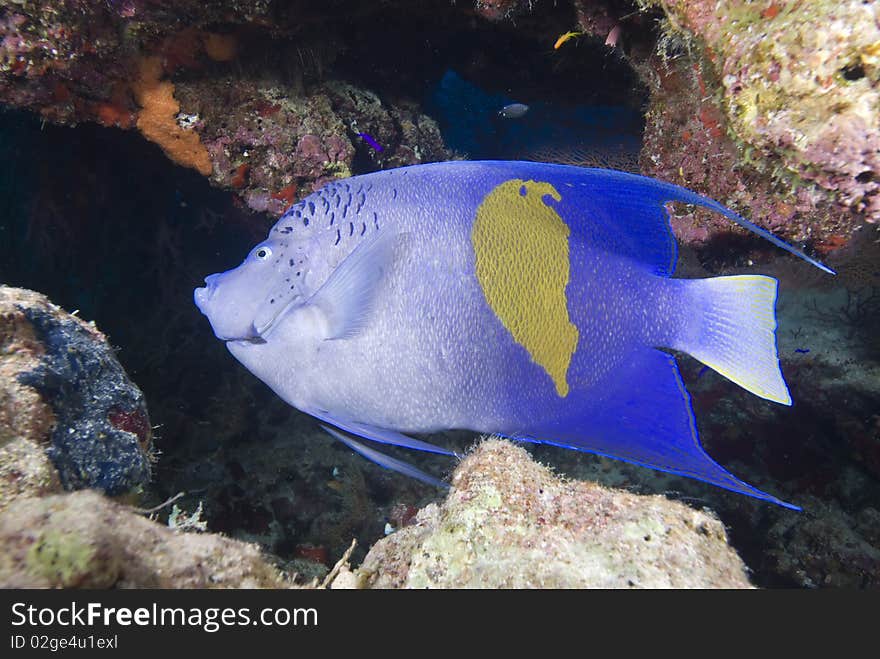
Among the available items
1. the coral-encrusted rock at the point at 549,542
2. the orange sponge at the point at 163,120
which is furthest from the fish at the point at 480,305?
the orange sponge at the point at 163,120

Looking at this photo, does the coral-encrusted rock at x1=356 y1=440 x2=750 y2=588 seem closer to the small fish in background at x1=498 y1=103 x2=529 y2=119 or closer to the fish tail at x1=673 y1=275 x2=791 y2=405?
the fish tail at x1=673 y1=275 x2=791 y2=405

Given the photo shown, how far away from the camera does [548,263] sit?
1.50 meters

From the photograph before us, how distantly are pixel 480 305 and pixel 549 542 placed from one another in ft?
2.40

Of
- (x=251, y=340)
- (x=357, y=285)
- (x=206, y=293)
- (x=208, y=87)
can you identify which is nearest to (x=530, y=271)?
(x=357, y=285)

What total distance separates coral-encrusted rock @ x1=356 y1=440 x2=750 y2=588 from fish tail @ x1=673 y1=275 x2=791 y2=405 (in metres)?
0.43

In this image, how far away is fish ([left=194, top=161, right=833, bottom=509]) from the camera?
1.48 metres

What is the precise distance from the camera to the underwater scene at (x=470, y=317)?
114cm

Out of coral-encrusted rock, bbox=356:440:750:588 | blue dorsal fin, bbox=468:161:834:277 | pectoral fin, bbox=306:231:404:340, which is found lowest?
coral-encrusted rock, bbox=356:440:750:588

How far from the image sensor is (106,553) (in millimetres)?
882

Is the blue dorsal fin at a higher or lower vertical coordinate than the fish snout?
higher

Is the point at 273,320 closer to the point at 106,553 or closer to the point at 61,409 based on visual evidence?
the point at 61,409

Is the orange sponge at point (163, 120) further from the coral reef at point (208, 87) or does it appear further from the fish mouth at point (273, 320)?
the fish mouth at point (273, 320)

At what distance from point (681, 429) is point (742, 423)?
2629 mm

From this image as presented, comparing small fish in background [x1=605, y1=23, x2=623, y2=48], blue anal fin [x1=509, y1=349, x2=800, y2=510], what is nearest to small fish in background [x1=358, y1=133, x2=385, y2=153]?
small fish in background [x1=605, y1=23, x2=623, y2=48]
